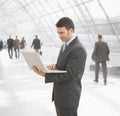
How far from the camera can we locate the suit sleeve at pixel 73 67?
3.52 metres

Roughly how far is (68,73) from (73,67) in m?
0.08

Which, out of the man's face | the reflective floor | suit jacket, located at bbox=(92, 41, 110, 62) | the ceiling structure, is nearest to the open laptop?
the man's face

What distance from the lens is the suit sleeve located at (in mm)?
3523

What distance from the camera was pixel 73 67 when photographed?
3.52m

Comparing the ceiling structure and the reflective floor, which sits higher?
the ceiling structure

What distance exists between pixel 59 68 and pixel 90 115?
136 inches

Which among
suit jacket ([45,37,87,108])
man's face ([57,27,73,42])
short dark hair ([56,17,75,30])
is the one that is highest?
short dark hair ([56,17,75,30])

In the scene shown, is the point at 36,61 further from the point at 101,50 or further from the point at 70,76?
the point at 101,50

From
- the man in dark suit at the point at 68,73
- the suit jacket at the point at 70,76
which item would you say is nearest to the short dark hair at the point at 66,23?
the man in dark suit at the point at 68,73

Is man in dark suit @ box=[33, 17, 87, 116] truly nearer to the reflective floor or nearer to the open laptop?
the open laptop

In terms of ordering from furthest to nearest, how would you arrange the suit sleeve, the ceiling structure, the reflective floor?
the ceiling structure → the reflective floor → the suit sleeve

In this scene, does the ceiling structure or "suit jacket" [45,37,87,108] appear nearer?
"suit jacket" [45,37,87,108]

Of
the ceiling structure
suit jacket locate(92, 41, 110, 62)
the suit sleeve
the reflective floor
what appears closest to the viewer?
the suit sleeve

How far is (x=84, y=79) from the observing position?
516 inches
